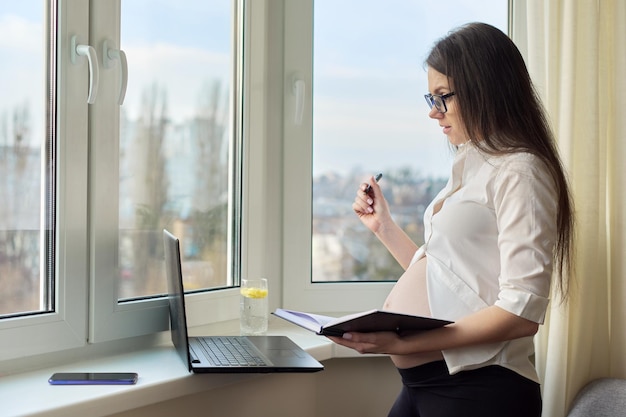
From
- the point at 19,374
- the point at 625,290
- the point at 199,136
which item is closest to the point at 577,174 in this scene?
the point at 625,290

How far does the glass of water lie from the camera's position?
1765 mm

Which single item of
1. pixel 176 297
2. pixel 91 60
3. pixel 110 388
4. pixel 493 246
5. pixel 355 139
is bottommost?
pixel 110 388

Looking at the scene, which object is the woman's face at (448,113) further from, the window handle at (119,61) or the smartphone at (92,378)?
the smartphone at (92,378)

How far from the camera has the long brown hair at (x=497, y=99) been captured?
1.34 meters

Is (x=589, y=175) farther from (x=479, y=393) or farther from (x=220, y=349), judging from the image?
(x=220, y=349)

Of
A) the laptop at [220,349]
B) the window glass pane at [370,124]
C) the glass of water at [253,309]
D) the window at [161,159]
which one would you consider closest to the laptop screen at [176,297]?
the laptop at [220,349]

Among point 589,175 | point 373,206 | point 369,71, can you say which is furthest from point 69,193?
point 589,175

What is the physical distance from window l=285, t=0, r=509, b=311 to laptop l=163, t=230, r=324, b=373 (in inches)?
16.3

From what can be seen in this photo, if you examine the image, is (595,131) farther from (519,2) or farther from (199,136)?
(199,136)

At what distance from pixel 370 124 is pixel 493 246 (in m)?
0.81

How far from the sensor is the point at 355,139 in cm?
204

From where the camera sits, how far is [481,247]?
1320mm

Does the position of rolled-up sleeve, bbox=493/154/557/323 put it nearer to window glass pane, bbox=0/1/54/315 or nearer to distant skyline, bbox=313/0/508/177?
distant skyline, bbox=313/0/508/177

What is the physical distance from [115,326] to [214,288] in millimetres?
334
